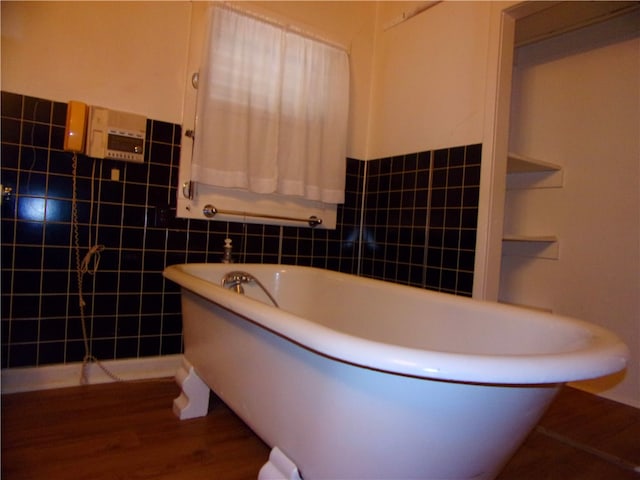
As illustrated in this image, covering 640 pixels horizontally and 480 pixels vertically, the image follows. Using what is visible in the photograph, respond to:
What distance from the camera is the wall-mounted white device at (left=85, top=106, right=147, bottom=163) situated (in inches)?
67.7

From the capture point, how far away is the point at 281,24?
6.95ft

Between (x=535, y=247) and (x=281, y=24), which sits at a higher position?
(x=281, y=24)

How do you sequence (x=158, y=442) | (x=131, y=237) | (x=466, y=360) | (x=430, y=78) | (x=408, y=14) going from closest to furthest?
1. (x=466, y=360)
2. (x=158, y=442)
3. (x=131, y=237)
4. (x=430, y=78)
5. (x=408, y=14)

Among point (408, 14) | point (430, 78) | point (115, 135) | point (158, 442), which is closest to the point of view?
point (158, 442)

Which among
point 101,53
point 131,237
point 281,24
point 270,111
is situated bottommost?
point 131,237

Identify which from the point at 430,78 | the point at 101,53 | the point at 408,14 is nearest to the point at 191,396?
the point at 101,53

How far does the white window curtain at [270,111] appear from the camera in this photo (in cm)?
194

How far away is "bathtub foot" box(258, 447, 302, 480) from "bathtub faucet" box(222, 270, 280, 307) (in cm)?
85

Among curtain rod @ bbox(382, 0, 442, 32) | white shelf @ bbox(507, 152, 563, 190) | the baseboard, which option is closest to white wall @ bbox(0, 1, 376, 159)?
curtain rod @ bbox(382, 0, 442, 32)

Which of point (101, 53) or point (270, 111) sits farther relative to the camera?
point (270, 111)

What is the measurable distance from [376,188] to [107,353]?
5.68 feet

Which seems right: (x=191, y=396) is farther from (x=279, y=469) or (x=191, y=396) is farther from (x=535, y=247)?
(x=535, y=247)

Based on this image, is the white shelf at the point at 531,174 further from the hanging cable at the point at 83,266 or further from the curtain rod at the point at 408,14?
the hanging cable at the point at 83,266

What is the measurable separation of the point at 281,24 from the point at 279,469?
2067mm
